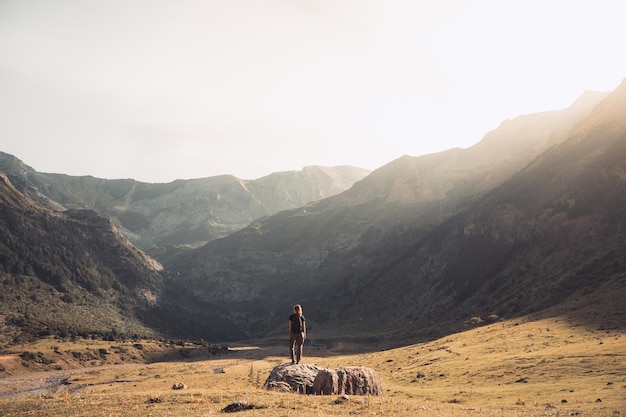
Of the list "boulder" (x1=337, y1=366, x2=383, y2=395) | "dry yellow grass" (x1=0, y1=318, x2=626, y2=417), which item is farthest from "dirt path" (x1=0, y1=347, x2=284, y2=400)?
"boulder" (x1=337, y1=366, x2=383, y2=395)

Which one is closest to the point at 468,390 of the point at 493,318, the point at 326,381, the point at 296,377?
the point at 326,381

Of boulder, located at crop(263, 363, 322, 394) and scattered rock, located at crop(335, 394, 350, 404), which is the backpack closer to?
boulder, located at crop(263, 363, 322, 394)

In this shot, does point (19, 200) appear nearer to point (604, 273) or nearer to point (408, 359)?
point (408, 359)

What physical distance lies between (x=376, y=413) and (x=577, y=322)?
5822 centimetres

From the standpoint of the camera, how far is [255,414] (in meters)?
20.6

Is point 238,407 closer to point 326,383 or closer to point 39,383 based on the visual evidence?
point 326,383

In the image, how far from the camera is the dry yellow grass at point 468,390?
23.6m

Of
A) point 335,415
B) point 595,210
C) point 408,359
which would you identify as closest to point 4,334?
point 408,359

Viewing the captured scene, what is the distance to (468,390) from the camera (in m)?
39.2

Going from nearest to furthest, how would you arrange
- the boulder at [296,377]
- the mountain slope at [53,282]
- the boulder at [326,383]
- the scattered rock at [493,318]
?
the boulder at [326,383] → the boulder at [296,377] → the scattered rock at [493,318] → the mountain slope at [53,282]

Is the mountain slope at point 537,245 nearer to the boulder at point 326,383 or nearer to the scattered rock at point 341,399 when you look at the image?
the boulder at point 326,383

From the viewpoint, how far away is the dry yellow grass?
77.3ft

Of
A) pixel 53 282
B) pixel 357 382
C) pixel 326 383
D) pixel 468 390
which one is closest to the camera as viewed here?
pixel 326 383

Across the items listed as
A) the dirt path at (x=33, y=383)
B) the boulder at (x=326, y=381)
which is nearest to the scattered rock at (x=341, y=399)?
the boulder at (x=326, y=381)
